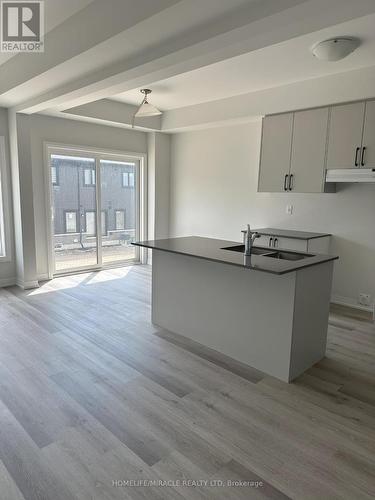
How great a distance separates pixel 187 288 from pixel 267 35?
7.08 feet

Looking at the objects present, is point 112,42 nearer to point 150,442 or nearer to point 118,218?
point 150,442

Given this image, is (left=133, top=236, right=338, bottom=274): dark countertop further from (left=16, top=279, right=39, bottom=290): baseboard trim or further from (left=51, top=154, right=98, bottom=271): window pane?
(left=51, top=154, right=98, bottom=271): window pane

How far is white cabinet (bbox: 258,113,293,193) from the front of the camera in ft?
14.1

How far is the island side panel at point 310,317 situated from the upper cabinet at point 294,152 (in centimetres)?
165

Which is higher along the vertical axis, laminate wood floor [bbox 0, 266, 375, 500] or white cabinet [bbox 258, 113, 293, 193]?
white cabinet [bbox 258, 113, 293, 193]

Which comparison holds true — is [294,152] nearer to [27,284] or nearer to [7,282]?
[27,284]

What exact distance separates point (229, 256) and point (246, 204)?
8.68 ft

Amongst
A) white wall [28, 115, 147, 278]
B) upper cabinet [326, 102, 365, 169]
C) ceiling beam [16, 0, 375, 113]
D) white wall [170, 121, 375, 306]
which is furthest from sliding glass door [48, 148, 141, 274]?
upper cabinet [326, 102, 365, 169]

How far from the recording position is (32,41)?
123 inches

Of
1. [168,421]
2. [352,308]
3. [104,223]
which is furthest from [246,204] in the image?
[168,421]

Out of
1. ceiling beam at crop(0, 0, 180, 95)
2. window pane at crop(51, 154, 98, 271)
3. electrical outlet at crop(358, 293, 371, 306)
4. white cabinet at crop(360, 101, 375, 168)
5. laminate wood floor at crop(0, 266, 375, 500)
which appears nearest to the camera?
laminate wood floor at crop(0, 266, 375, 500)

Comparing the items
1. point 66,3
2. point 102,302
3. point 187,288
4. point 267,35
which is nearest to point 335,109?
point 267,35

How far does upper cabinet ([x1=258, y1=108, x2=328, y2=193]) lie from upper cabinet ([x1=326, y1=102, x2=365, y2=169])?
9 cm

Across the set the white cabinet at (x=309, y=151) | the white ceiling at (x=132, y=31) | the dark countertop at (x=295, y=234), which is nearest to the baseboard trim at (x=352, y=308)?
the dark countertop at (x=295, y=234)
